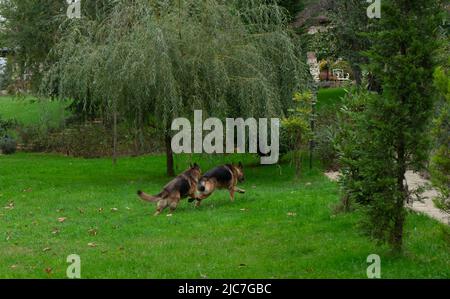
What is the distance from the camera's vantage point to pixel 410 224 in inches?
396

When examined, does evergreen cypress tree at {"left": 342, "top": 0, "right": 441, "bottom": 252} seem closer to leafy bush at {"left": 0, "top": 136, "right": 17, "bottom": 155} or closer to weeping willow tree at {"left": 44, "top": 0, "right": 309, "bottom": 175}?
weeping willow tree at {"left": 44, "top": 0, "right": 309, "bottom": 175}

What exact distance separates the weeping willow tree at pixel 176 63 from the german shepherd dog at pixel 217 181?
11.0 feet

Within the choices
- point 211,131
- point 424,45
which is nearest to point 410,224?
point 424,45

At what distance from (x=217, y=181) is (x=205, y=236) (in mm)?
3412

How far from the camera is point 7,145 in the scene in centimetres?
2962

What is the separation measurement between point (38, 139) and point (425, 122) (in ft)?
83.4

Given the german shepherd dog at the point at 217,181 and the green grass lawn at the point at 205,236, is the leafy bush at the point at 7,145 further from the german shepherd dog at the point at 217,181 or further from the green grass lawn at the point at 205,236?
the german shepherd dog at the point at 217,181

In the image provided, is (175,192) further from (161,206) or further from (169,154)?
(169,154)

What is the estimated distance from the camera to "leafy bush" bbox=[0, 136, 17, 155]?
29.5m

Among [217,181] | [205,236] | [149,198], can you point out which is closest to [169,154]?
[217,181]

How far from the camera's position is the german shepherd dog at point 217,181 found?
13.4m

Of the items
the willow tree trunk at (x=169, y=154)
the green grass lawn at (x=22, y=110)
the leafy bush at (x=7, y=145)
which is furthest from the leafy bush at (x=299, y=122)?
the green grass lawn at (x=22, y=110)

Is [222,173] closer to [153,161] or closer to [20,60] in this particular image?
[153,161]

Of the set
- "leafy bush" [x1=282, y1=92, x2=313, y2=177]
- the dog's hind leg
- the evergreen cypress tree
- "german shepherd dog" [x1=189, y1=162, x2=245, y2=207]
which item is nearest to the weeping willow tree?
"leafy bush" [x1=282, y1=92, x2=313, y2=177]
